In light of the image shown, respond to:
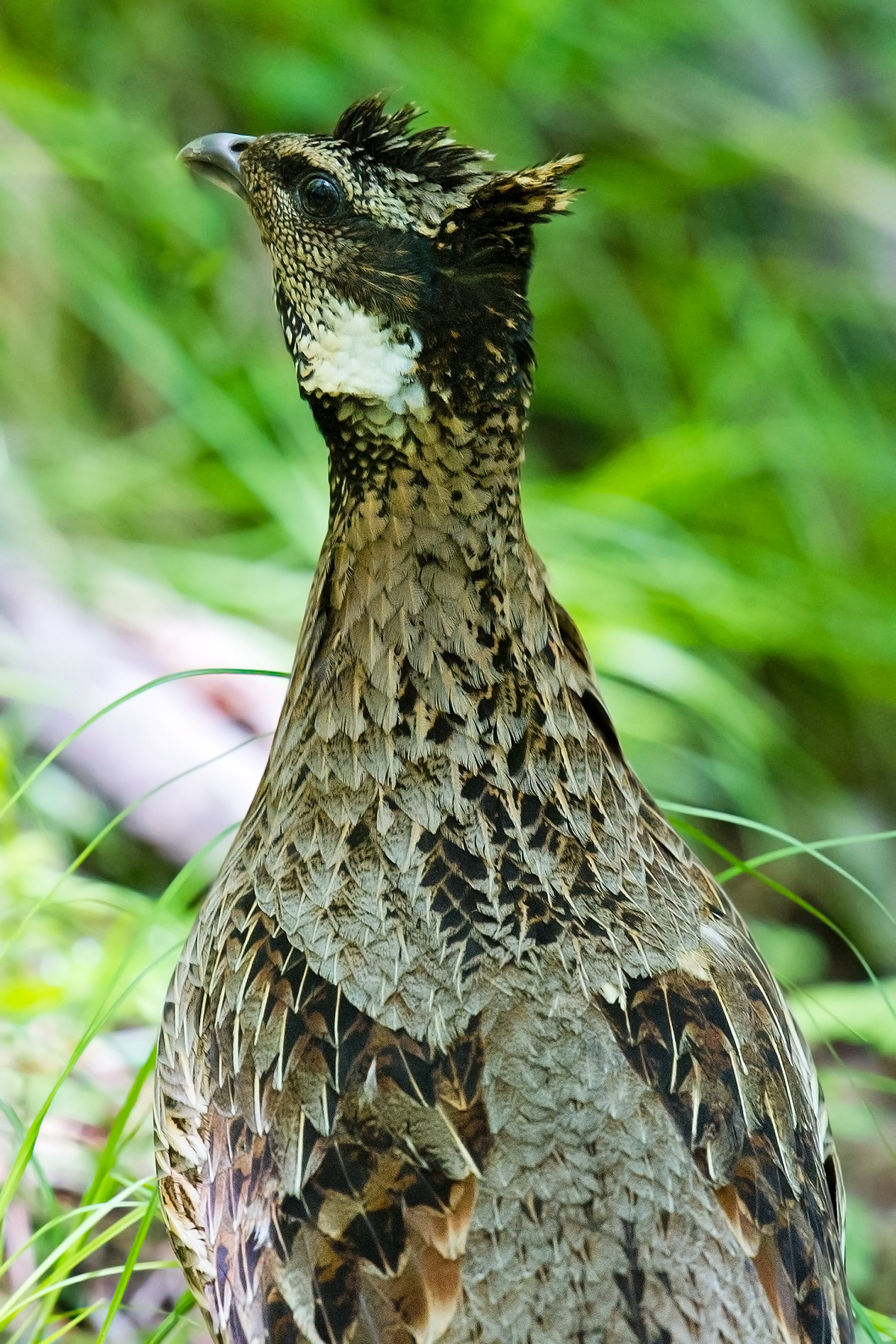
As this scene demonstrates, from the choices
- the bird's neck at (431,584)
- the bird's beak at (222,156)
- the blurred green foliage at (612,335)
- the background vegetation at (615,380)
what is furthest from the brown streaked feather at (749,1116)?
the blurred green foliage at (612,335)

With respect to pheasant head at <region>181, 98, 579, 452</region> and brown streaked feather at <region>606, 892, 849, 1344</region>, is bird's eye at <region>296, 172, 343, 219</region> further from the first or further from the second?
brown streaked feather at <region>606, 892, 849, 1344</region>

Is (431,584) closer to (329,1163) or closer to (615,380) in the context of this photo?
(329,1163)

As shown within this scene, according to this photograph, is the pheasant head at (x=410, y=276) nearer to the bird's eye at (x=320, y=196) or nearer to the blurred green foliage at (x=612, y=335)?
the bird's eye at (x=320, y=196)

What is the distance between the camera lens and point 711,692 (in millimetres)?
3656

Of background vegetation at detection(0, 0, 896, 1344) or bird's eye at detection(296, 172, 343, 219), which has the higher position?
background vegetation at detection(0, 0, 896, 1344)

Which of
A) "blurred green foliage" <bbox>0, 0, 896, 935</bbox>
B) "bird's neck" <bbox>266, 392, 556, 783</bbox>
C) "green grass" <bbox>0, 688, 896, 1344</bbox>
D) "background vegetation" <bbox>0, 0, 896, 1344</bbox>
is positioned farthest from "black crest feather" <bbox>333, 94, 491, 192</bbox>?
"blurred green foliage" <bbox>0, 0, 896, 935</bbox>

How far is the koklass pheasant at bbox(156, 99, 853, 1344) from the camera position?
1.36 metres

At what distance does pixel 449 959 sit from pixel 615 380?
358 cm

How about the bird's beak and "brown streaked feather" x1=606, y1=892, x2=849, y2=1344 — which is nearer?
"brown streaked feather" x1=606, y1=892, x2=849, y2=1344

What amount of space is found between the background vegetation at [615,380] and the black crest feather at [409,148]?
1470 mm

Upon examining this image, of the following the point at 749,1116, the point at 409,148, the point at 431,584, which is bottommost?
the point at 749,1116

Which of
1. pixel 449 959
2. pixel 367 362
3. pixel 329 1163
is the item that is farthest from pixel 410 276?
pixel 329 1163

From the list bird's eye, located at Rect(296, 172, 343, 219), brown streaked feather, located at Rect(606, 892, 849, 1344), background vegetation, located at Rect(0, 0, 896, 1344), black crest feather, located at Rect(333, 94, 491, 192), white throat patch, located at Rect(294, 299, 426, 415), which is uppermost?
background vegetation, located at Rect(0, 0, 896, 1344)

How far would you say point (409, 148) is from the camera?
61.2 inches
